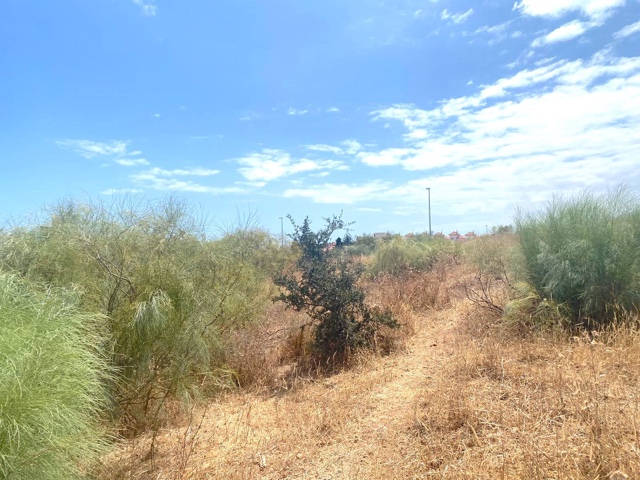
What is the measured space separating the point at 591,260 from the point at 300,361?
4669 millimetres

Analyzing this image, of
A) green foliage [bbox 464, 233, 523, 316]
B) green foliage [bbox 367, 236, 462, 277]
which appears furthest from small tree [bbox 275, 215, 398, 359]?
green foliage [bbox 367, 236, 462, 277]

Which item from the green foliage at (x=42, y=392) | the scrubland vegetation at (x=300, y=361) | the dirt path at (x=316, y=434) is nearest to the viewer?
the green foliage at (x=42, y=392)

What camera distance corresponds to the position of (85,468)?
295 centimetres

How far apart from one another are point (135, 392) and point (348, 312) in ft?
11.7

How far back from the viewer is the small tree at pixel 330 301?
6.59 metres

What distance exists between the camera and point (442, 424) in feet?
11.7

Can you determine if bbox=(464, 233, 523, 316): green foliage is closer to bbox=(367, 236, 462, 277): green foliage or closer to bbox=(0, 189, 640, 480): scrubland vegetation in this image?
bbox=(0, 189, 640, 480): scrubland vegetation

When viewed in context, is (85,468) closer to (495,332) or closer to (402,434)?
(402,434)

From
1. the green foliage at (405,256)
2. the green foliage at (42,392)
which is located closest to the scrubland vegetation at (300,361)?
the green foliage at (42,392)

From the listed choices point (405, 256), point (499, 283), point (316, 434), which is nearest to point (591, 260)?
point (499, 283)

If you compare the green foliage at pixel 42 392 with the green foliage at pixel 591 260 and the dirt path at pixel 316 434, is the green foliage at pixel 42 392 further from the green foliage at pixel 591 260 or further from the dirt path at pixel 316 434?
the green foliage at pixel 591 260

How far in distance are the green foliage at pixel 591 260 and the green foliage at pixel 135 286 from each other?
5093mm

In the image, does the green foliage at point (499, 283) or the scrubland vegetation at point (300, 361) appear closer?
the scrubland vegetation at point (300, 361)

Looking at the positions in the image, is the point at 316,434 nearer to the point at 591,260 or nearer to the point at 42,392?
the point at 42,392
